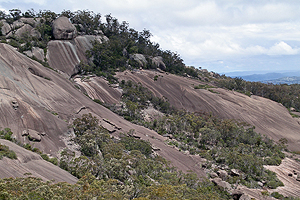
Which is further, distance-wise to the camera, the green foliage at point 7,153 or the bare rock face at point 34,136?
the bare rock face at point 34,136

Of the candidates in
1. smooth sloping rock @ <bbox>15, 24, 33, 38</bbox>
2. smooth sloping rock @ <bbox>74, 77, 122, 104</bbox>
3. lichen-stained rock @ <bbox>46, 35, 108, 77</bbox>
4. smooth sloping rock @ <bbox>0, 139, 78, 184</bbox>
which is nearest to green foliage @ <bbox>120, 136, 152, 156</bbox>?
smooth sloping rock @ <bbox>0, 139, 78, 184</bbox>

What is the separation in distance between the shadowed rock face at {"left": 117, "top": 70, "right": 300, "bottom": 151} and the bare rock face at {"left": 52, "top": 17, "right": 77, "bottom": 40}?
18594 mm

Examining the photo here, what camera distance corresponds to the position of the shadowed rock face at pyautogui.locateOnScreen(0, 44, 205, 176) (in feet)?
79.5

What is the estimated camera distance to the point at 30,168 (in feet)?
55.8

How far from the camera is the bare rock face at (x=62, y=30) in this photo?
2312 inches

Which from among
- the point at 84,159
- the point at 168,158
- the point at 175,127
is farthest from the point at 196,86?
the point at 84,159

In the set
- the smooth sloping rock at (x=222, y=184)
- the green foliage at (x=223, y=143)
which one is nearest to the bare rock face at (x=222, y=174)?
the smooth sloping rock at (x=222, y=184)

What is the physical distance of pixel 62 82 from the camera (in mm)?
40531

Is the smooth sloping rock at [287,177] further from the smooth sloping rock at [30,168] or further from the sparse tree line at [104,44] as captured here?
the sparse tree line at [104,44]

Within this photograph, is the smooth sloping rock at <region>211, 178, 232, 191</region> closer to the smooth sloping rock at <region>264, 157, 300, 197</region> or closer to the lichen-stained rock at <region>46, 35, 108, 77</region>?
the smooth sloping rock at <region>264, 157, 300, 197</region>

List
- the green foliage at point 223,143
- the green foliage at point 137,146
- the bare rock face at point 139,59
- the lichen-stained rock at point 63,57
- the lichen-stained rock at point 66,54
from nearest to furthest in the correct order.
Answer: the green foliage at point 137,146 → the green foliage at point 223,143 → the lichen-stained rock at point 63,57 → the lichen-stained rock at point 66,54 → the bare rock face at point 139,59

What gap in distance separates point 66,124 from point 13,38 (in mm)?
38317

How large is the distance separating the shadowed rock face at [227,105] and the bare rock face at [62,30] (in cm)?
1859

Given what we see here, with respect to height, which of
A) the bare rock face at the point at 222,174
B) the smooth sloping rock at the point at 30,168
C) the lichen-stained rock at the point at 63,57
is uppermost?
the lichen-stained rock at the point at 63,57
